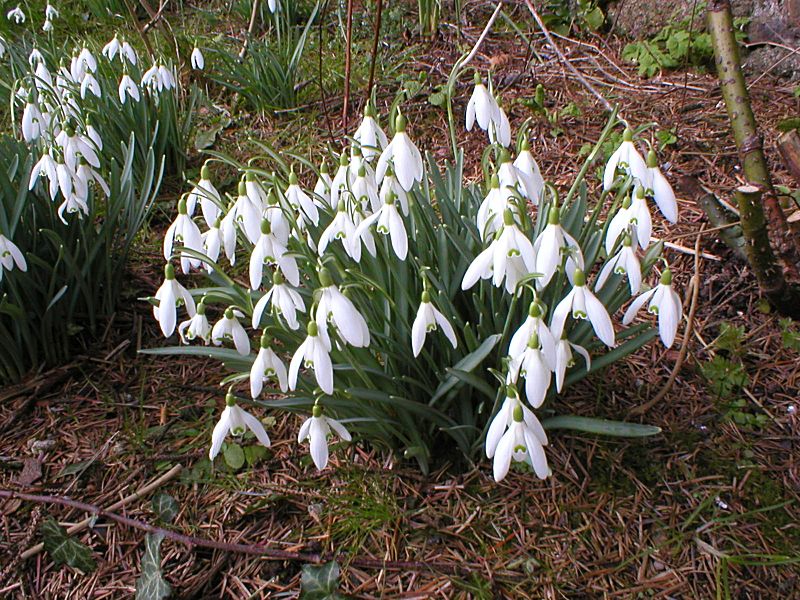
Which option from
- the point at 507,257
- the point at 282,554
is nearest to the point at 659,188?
the point at 507,257

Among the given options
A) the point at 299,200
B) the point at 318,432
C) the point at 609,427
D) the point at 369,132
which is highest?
the point at 369,132

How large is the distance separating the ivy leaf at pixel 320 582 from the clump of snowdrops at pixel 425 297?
228 mm

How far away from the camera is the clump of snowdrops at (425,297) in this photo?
1.32 meters

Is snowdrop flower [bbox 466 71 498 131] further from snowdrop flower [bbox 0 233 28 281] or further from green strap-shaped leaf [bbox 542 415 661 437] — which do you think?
snowdrop flower [bbox 0 233 28 281]

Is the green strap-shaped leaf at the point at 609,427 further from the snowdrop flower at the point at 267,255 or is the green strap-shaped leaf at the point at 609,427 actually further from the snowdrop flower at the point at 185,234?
the snowdrop flower at the point at 185,234

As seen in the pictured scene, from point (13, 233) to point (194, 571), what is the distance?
1021mm

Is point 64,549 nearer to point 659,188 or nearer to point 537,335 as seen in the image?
point 537,335

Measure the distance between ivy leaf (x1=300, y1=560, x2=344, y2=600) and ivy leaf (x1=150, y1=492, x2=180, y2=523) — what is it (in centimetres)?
39

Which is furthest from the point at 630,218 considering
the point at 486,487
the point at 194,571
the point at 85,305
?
the point at 85,305

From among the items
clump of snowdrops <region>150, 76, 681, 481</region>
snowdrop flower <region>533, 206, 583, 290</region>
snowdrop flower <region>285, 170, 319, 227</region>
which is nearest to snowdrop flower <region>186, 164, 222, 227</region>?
clump of snowdrops <region>150, 76, 681, 481</region>

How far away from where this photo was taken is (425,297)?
1.35 m

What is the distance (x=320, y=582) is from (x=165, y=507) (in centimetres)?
45

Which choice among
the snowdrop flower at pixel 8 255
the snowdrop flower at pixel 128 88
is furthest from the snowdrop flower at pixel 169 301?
the snowdrop flower at pixel 128 88

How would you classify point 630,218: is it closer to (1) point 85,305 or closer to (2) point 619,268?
(2) point 619,268
